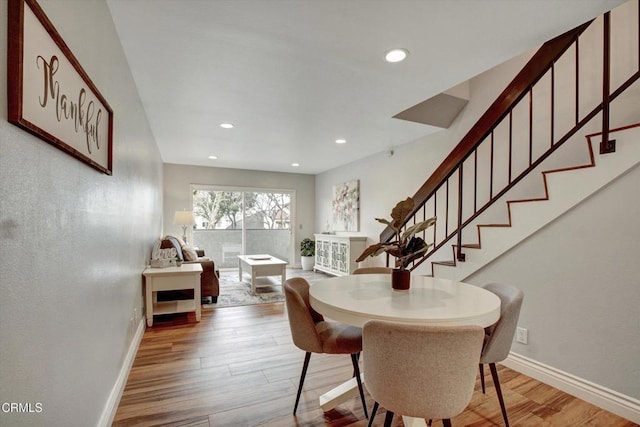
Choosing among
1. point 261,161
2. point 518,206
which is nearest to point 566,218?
point 518,206

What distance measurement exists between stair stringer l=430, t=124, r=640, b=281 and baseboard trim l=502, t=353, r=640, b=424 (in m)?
0.76

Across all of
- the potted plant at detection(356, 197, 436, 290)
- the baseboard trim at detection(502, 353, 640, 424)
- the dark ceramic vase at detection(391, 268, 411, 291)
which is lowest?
the baseboard trim at detection(502, 353, 640, 424)

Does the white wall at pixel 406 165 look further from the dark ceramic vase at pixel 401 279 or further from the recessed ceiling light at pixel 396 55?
the dark ceramic vase at pixel 401 279

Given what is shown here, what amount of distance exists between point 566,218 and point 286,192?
19.8ft

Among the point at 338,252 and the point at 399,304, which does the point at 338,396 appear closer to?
the point at 399,304

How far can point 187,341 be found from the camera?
9.86 feet

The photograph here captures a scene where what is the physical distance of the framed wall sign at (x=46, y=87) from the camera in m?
0.82

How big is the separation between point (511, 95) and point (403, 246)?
1.79 meters

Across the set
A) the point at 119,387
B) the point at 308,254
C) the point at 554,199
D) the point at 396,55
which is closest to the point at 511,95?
the point at 554,199

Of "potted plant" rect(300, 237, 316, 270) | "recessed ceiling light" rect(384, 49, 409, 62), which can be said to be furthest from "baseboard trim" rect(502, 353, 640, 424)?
"potted plant" rect(300, 237, 316, 270)

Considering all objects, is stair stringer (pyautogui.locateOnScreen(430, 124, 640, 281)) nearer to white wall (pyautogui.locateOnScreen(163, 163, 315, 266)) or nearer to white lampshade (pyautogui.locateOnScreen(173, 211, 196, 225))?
white lampshade (pyautogui.locateOnScreen(173, 211, 196, 225))

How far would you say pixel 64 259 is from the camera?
1.16 m

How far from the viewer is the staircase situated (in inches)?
77.4

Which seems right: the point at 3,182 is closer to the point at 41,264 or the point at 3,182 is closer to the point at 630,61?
the point at 41,264
